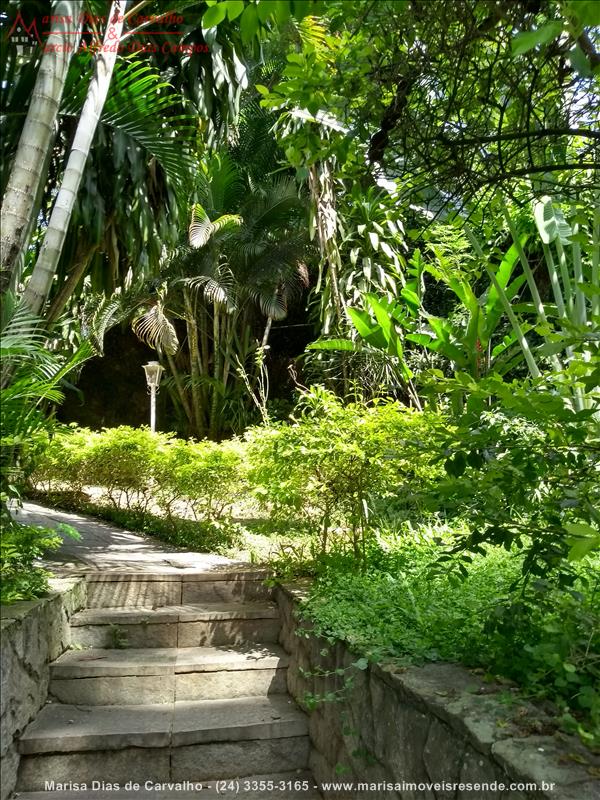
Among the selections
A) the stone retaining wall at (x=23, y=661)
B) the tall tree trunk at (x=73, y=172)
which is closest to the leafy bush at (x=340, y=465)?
the stone retaining wall at (x=23, y=661)

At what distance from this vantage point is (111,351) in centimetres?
1527

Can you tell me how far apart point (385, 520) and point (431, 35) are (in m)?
2.73

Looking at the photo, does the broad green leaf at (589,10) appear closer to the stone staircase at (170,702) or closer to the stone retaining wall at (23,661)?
the stone retaining wall at (23,661)

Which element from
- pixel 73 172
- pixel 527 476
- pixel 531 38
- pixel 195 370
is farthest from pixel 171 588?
pixel 195 370

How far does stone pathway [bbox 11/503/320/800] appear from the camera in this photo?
294 centimetres

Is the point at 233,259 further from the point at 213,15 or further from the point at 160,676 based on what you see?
the point at 213,15

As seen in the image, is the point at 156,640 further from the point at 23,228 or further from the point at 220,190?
the point at 220,190

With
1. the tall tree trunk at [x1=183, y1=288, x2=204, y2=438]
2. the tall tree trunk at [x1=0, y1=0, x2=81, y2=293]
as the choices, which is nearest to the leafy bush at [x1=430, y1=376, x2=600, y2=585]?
the tall tree trunk at [x1=0, y1=0, x2=81, y2=293]

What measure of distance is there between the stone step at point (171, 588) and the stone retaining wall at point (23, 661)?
1.84 feet

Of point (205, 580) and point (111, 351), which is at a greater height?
point (111, 351)

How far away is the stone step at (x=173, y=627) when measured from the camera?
12.3ft

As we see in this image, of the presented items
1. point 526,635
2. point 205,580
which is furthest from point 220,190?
point 526,635

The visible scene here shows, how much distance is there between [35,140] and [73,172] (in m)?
0.35

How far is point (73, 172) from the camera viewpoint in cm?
329
